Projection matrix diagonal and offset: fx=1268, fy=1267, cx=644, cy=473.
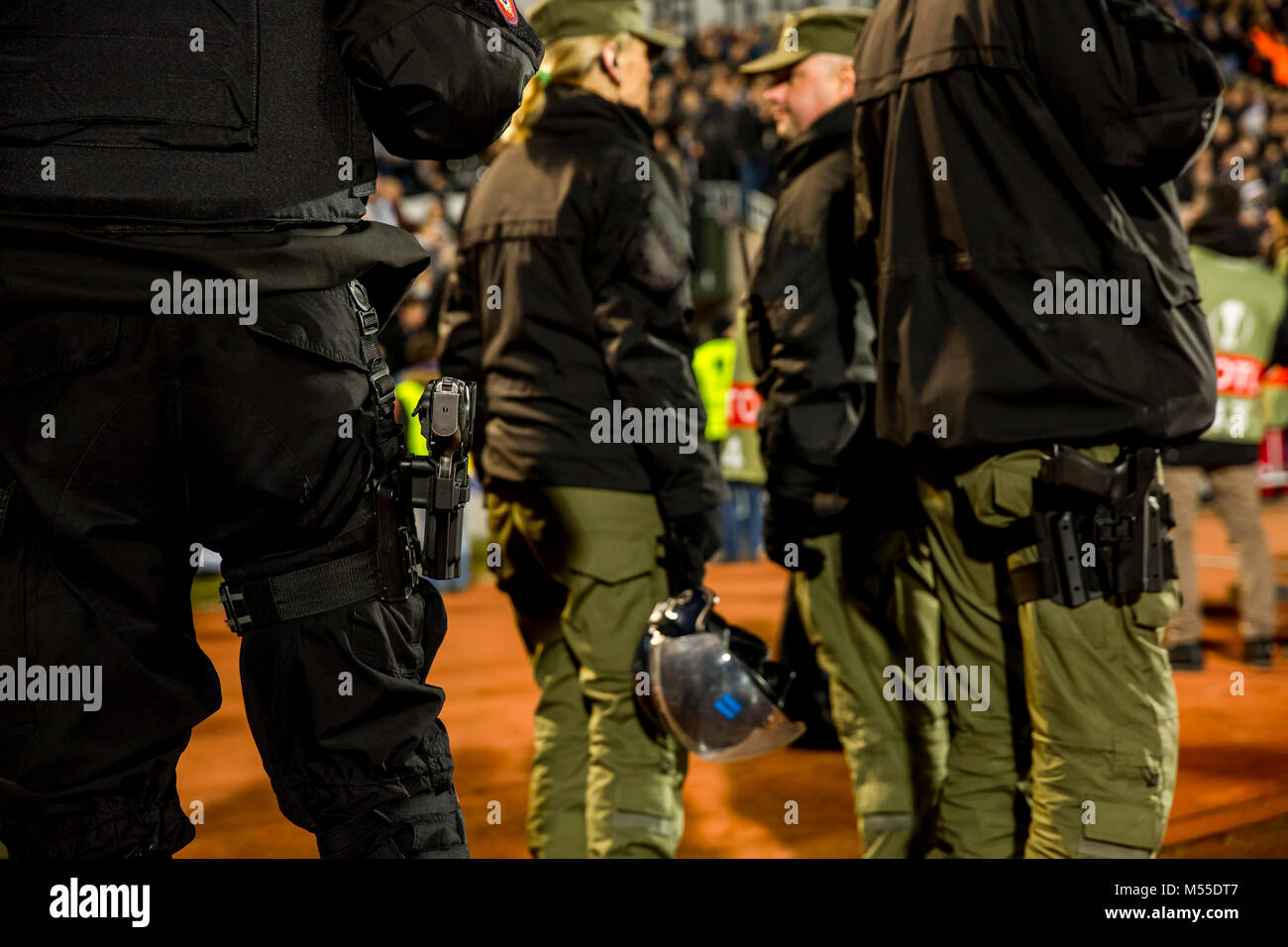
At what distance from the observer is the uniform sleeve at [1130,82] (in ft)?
7.01

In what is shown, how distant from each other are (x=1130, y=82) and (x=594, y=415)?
135 cm

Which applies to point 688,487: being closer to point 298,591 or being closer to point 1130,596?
point 1130,596

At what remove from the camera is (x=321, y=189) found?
168cm

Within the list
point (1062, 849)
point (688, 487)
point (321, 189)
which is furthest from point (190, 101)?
point (1062, 849)

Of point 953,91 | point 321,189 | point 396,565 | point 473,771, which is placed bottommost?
point 473,771

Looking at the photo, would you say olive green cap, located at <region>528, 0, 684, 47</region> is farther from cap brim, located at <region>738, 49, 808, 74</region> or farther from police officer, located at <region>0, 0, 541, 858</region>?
police officer, located at <region>0, 0, 541, 858</region>

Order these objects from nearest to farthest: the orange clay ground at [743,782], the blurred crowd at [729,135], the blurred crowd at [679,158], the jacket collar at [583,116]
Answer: the jacket collar at [583,116] → the orange clay ground at [743,782] → the blurred crowd at [679,158] → the blurred crowd at [729,135]

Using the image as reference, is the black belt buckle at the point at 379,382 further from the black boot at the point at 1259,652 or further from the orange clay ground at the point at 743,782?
the black boot at the point at 1259,652

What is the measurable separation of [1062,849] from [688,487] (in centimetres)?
112

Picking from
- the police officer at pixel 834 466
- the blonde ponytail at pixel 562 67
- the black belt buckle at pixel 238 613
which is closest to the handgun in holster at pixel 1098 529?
the police officer at pixel 834 466

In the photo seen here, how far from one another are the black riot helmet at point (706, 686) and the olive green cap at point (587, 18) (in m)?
1.39

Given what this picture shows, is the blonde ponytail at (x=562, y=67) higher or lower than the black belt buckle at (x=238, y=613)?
higher

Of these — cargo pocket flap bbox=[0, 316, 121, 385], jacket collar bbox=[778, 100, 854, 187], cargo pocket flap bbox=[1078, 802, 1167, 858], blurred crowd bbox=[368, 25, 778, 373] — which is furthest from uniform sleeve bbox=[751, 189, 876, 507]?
blurred crowd bbox=[368, 25, 778, 373]

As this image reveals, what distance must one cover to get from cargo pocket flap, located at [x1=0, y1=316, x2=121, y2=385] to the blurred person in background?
14.5ft
